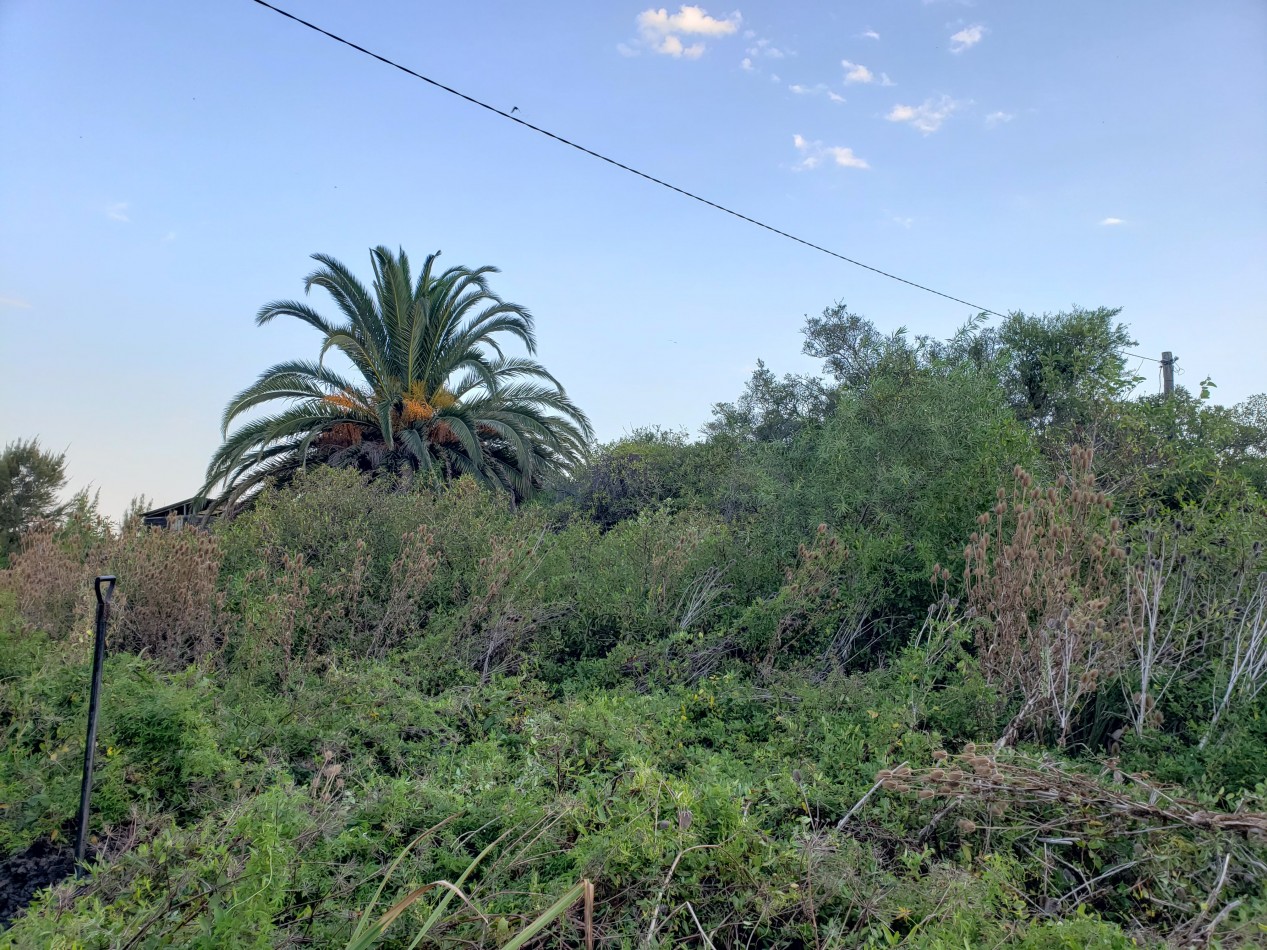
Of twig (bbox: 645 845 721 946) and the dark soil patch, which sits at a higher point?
twig (bbox: 645 845 721 946)

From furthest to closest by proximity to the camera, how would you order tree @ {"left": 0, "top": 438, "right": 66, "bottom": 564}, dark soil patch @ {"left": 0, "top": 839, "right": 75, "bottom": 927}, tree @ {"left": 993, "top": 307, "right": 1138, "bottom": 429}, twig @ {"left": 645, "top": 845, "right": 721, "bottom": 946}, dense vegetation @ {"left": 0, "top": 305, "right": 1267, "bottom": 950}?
tree @ {"left": 0, "top": 438, "right": 66, "bottom": 564} → tree @ {"left": 993, "top": 307, "right": 1138, "bottom": 429} → dark soil patch @ {"left": 0, "top": 839, "right": 75, "bottom": 927} → dense vegetation @ {"left": 0, "top": 305, "right": 1267, "bottom": 950} → twig @ {"left": 645, "top": 845, "right": 721, "bottom": 946}

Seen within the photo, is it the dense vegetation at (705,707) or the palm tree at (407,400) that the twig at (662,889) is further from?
the palm tree at (407,400)

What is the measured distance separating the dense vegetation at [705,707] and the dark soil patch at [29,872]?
10 cm

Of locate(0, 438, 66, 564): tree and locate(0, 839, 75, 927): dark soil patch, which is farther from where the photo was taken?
locate(0, 438, 66, 564): tree

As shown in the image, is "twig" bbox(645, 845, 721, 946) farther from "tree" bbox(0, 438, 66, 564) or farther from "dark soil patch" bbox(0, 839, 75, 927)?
"tree" bbox(0, 438, 66, 564)

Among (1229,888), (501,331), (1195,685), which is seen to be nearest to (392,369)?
(501,331)

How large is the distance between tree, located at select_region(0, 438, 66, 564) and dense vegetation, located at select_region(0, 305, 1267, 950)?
1118cm

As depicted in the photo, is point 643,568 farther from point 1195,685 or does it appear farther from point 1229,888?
point 1229,888

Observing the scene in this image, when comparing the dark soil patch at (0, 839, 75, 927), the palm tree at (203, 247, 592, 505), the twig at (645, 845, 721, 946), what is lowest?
the dark soil patch at (0, 839, 75, 927)

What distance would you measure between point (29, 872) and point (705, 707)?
3.82 meters

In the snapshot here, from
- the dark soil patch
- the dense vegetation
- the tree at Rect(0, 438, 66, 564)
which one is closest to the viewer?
the dense vegetation

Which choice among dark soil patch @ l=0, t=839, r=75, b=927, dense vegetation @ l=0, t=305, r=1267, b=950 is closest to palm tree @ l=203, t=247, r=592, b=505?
dense vegetation @ l=0, t=305, r=1267, b=950

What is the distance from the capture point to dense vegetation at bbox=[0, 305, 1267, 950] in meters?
2.93

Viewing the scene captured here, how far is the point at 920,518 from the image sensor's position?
7.53 metres
